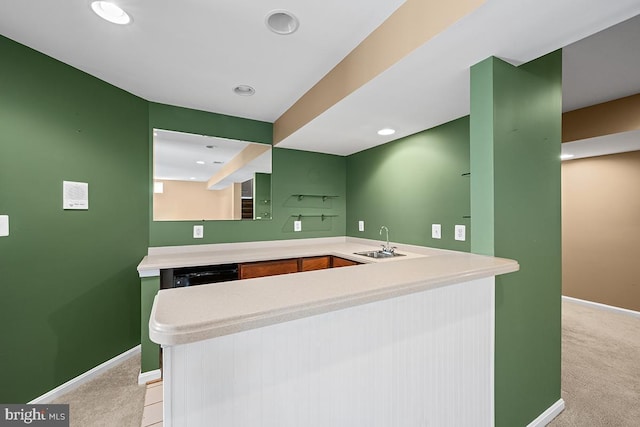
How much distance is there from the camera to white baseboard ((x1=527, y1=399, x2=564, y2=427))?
1.60 metres

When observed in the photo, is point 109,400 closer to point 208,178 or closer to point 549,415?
point 208,178

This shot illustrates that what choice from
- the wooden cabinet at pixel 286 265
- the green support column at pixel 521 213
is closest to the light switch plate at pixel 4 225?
the wooden cabinet at pixel 286 265

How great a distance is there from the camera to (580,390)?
6.48 ft

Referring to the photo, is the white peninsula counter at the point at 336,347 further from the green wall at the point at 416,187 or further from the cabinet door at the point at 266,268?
the cabinet door at the point at 266,268

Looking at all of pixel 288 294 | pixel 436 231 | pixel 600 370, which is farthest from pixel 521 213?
pixel 600 370

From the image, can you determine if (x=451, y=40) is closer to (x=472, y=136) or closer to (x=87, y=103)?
(x=472, y=136)

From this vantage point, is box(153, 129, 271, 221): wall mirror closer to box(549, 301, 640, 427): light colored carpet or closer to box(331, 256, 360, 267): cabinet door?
box(331, 256, 360, 267): cabinet door

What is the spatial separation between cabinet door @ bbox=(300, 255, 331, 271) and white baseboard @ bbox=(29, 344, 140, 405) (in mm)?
1677

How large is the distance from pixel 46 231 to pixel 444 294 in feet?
8.23

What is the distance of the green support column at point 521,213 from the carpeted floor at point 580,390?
376 millimetres

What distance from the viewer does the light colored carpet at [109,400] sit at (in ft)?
5.53

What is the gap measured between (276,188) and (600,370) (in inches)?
132

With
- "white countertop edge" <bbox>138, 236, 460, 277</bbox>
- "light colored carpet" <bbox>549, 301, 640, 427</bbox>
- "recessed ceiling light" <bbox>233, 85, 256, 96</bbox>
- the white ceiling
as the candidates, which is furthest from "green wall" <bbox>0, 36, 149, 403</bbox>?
"light colored carpet" <bbox>549, 301, 640, 427</bbox>

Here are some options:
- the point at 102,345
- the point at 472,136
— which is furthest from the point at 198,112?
the point at 472,136
